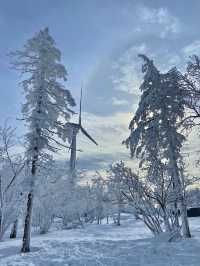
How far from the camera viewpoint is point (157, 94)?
2150 centimetres

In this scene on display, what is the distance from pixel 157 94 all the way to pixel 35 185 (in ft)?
36.0

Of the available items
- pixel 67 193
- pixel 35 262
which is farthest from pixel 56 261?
pixel 67 193

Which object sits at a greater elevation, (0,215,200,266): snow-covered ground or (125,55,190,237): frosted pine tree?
(125,55,190,237): frosted pine tree

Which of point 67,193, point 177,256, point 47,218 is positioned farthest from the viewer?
point 67,193

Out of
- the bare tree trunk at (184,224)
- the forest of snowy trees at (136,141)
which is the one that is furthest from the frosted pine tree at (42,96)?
the bare tree trunk at (184,224)

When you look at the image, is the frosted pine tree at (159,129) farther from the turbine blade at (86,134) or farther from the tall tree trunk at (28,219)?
the turbine blade at (86,134)

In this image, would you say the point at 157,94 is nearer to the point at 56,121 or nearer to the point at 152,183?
the point at 152,183

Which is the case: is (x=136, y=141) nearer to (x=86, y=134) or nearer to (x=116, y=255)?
(x=116, y=255)

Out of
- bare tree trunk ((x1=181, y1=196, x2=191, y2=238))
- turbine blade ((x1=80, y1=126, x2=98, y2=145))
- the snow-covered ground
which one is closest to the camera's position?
the snow-covered ground

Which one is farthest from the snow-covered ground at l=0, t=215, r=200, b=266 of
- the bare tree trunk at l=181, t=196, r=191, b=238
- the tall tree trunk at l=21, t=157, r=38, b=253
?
the bare tree trunk at l=181, t=196, r=191, b=238

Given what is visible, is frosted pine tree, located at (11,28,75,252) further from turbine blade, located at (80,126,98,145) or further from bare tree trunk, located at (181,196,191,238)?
turbine blade, located at (80,126,98,145)

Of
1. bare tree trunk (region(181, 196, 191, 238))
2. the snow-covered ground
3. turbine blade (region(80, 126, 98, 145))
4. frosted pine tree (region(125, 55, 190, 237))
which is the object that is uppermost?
turbine blade (region(80, 126, 98, 145))

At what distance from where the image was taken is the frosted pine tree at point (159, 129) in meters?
20.5

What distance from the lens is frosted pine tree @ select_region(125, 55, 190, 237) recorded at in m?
20.5
